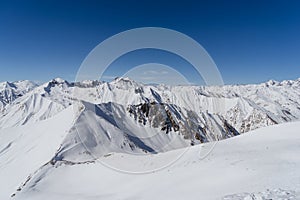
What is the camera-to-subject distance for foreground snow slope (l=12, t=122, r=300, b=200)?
12.4m

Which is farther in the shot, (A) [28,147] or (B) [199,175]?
(A) [28,147]

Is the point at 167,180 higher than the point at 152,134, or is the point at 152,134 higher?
the point at 152,134

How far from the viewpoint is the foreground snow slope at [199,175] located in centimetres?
1236

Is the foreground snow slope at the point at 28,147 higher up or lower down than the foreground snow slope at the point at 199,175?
higher up

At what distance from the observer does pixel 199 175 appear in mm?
16109

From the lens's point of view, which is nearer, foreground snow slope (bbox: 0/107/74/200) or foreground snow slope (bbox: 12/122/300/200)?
foreground snow slope (bbox: 12/122/300/200)

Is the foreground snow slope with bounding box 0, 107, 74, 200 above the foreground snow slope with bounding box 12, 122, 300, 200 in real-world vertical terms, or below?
above

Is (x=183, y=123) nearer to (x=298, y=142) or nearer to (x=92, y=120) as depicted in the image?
(x=92, y=120)

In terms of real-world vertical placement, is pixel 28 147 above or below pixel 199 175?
above

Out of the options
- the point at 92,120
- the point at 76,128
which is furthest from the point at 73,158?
the point at 92,120

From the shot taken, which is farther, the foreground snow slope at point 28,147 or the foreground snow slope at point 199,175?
the foreground snow slope at point 28,147

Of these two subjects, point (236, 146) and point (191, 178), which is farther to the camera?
point (236, 146)

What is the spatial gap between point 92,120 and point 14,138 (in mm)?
31585

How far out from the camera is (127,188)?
18.5 meters
